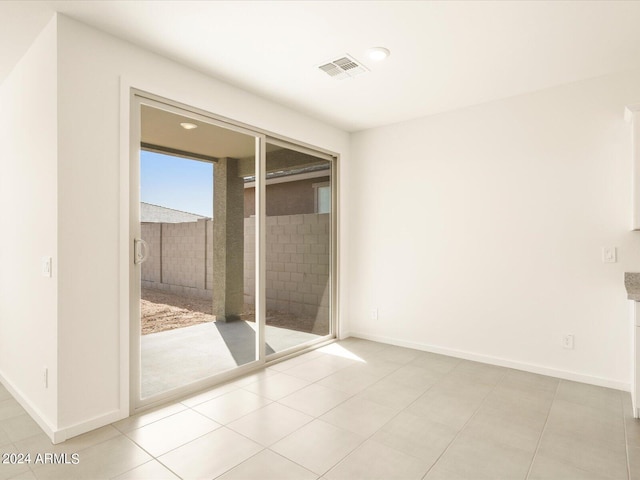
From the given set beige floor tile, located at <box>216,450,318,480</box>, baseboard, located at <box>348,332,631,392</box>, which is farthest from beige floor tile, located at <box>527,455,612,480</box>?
baseboard, located at <box>348,332,631,392</box>

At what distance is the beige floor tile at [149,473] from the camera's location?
6.08 ft

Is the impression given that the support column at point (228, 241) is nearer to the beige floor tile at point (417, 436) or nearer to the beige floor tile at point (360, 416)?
the beige floor tile at point (360, 416)

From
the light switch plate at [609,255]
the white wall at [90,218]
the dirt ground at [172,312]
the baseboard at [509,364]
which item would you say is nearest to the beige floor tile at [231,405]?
the white wall at [90,218]

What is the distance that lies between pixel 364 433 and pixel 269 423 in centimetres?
62

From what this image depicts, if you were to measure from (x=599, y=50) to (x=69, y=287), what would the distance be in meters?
3.89

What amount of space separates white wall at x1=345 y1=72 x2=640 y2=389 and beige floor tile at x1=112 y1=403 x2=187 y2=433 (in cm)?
250

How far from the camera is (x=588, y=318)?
311cm

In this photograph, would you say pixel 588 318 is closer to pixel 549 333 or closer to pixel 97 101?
Answer: pixel 549 333

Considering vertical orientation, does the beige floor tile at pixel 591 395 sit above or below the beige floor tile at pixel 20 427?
below

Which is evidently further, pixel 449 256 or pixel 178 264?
pixel 449 256

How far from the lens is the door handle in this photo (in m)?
2.56

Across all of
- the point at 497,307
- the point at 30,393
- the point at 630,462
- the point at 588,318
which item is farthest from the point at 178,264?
the point at 588,318

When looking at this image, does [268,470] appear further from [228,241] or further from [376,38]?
[376,38]

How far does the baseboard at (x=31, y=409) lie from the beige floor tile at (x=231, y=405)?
0.84 meters
